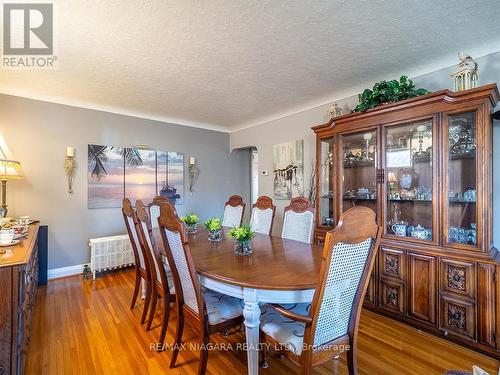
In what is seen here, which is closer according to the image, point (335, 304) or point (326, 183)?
point (335, 304)

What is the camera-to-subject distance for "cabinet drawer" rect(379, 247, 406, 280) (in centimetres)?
231

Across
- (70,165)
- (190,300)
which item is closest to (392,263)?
(190,300)

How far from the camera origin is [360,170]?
2.81 meters

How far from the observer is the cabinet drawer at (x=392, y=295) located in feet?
7.59

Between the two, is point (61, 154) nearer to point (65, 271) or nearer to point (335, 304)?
point (65, 271)

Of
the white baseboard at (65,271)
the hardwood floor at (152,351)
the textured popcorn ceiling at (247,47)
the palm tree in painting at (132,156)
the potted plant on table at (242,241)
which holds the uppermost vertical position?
the textured popcorn ceiling at (247,47)

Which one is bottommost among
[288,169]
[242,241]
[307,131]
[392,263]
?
[392,263]

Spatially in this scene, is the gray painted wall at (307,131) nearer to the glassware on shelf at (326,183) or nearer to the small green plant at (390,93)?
the small green plant at (390,93)

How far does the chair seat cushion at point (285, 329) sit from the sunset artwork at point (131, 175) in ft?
10.6

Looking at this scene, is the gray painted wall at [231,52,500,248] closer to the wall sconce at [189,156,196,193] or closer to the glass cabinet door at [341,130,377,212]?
the glass cabinet door at [341,130,377,212]

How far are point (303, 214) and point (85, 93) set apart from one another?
3.21m

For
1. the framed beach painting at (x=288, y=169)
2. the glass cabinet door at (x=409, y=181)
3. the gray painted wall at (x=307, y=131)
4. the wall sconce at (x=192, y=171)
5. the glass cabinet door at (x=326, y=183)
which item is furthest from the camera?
the wall sconce at (x=192, y=171)

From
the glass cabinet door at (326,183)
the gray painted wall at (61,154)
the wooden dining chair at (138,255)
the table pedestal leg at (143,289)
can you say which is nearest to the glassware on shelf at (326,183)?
the glass cabinet door at (326,183)

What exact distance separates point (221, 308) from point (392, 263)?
5.67ft
